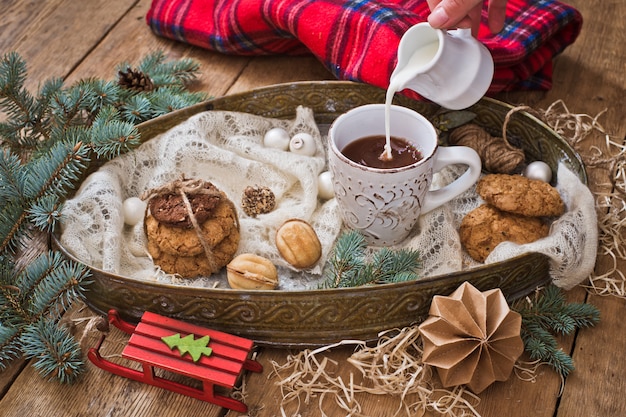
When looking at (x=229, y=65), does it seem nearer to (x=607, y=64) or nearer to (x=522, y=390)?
(x=607, y=64)

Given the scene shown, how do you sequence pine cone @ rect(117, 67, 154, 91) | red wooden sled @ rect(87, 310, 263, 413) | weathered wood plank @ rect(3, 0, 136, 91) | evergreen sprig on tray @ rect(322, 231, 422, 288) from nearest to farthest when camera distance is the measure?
red wooden sled @ rect(87, 310, 263, 413) < evergreen sprig on tray @ rect(322, 231, 422, 288) < pine cone @ rect(117, 67, 154, 91) < weathered wood plank @ rect(3, 0, 136, 91)

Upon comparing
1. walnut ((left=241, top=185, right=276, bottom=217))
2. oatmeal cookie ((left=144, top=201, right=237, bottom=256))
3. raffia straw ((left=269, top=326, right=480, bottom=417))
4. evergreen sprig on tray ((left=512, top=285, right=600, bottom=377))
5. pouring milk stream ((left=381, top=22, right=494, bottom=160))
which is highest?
pouring milk stream ((left=381, top=22, right=494, bottom=160))

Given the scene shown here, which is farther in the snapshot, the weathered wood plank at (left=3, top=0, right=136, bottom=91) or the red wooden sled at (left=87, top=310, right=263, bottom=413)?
the weathered wood plank at (left=3, top=0, right=136, bottom=91)

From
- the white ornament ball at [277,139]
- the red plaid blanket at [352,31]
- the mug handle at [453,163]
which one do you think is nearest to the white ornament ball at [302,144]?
the white ornament ball at [277,139]

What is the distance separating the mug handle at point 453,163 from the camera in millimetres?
1099

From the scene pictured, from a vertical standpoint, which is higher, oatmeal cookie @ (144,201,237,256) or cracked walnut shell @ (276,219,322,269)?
oatmeal cookie @ (144,201,237,256)

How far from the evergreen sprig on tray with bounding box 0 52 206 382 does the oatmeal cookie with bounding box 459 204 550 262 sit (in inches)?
23.1

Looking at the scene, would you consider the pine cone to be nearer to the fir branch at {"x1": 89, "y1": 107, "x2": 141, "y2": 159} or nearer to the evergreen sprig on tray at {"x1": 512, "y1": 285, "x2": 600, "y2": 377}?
the fir branch at {"x1": 89, "y1": 107, "x2": 141, "y2": 159}

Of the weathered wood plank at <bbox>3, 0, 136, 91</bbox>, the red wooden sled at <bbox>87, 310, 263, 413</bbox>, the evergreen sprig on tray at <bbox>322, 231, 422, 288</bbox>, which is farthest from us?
the weathered wood plank at <bbox>3, 0, 136, 91</bbox>

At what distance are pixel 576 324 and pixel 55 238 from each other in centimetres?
80

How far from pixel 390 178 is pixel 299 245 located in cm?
18

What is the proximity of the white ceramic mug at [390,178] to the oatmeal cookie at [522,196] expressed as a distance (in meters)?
0.04

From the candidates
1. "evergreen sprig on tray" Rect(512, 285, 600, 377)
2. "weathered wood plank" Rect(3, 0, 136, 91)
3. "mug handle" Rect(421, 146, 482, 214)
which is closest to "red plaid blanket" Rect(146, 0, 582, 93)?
"weathered wood plank" Rect(3, 0, 136, 91)

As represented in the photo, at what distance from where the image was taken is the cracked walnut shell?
110cm
